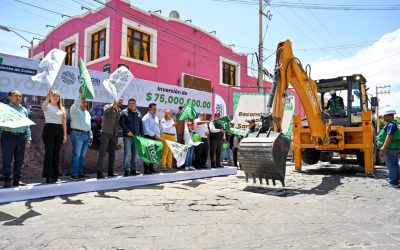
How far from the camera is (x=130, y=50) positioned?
16.4 m

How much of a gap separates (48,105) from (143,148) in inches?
91.5

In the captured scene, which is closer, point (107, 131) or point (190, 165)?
point (107, 131)

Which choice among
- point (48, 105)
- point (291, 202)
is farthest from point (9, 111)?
point (291, 202)

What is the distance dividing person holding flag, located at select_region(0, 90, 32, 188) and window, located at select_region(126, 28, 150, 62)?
10878 mm

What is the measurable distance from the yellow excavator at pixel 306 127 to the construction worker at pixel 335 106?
32 mm

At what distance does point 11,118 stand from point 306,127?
27.6ft

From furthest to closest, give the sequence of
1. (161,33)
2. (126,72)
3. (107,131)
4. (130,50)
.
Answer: (161,33), (130,50), (126,72), (107,131)

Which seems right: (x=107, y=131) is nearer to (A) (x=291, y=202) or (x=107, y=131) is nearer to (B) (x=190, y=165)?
(B) (x=190, y=165)

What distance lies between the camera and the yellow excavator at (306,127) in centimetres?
641

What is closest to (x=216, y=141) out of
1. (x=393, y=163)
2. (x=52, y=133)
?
(x=393, y=163)

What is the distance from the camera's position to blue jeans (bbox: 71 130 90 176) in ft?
21.9

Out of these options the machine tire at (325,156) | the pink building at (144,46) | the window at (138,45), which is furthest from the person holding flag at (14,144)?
the window at (138,45)

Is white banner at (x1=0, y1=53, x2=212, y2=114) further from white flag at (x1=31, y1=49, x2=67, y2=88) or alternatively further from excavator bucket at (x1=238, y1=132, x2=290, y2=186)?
excavator bucket at (x1=238, y1=132, x2=290, y2=186)

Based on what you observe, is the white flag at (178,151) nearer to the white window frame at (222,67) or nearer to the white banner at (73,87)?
the white banner at (73,87)
